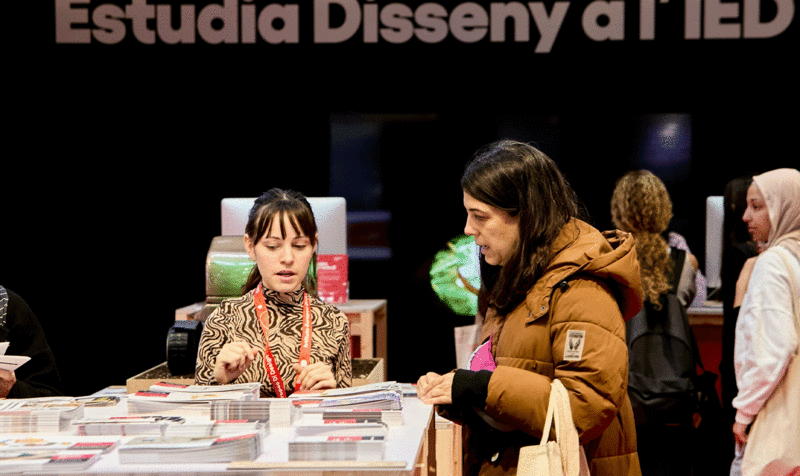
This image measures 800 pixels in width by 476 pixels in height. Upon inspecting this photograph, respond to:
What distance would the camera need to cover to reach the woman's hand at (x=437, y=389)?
1.94m

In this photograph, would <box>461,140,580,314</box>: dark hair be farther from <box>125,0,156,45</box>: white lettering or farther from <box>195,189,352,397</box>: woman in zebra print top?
<box>125,0,156,45</box>: white lettering

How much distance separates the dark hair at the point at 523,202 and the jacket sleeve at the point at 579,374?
107 millimetres

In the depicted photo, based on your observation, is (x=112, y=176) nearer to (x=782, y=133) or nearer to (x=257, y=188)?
(x=257, y=188)

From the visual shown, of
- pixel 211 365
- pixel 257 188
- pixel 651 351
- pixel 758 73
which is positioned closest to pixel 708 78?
pixel 758 73

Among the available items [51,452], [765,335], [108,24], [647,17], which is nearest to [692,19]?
[647,17]

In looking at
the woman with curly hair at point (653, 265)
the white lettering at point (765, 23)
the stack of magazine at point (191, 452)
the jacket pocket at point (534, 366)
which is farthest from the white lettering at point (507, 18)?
the stack of magazine at point (191, 452)

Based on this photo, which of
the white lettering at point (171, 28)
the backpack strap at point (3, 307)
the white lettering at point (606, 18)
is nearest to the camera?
the backpack strap at point (3, 307)

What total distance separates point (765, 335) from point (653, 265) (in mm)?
1488

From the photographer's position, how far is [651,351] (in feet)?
14.0

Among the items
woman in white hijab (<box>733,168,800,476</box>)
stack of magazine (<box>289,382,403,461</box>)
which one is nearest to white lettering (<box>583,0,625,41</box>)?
woman in white hijab (<box>733,168,800,476</box>)

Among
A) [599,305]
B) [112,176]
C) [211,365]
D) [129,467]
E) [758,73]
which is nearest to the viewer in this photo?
[129,467]

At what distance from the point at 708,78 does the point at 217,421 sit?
5873 millimetres

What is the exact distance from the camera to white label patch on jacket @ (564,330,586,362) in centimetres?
183

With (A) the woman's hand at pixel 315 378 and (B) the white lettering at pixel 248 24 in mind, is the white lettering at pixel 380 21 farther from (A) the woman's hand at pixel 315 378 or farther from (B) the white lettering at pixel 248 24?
(A) the woman's hand at pixel 315 378
